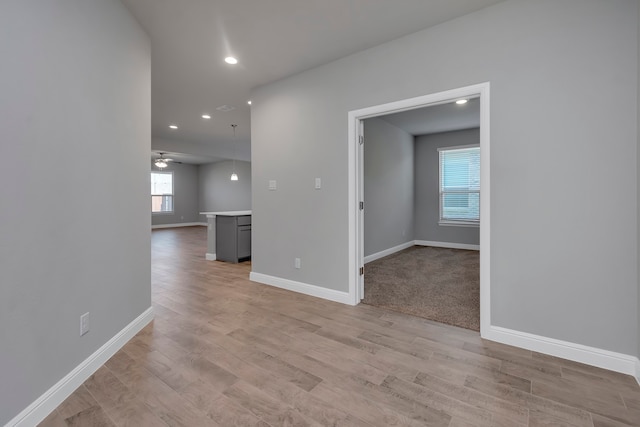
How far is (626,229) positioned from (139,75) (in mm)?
3805

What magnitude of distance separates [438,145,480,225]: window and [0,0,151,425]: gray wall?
240 inches

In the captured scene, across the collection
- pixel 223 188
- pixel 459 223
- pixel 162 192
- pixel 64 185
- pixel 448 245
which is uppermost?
pixel 223 188

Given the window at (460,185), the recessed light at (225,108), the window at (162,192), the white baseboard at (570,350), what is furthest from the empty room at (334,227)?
the window at (162,192)

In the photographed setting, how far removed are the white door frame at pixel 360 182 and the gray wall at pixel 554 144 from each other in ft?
0.17

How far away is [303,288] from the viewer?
354cm

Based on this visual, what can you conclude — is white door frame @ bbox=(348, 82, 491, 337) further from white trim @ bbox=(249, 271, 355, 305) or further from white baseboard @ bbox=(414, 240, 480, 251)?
white baseboard @ bbox=(414, 240, 480, 251)

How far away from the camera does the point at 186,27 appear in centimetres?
261

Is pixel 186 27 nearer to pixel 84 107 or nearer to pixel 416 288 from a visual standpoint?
pixel 84 107

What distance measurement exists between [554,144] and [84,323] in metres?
3.37

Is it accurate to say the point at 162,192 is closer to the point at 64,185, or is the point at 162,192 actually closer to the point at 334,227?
the point at 334,227

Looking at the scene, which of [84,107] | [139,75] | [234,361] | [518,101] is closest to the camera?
[84,107]

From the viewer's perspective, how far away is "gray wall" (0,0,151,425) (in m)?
1.38

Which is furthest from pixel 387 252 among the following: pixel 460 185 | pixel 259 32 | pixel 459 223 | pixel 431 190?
pixel 259 32

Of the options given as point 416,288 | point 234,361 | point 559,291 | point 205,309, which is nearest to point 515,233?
point 559,291
